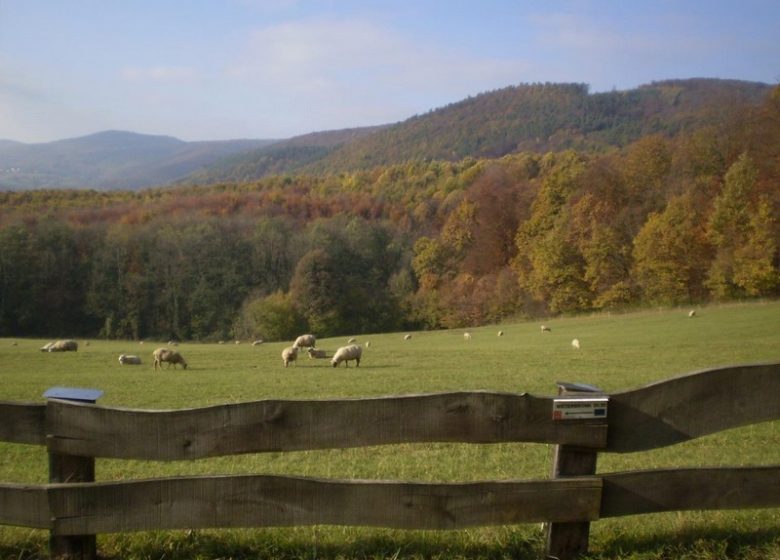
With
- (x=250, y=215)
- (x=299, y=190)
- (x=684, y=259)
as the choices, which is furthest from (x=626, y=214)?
(x=299, y=190)

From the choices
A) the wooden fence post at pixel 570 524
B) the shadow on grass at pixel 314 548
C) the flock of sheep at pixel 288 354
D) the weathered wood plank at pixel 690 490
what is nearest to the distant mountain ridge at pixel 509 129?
the flock of sheep at pixel 288 354

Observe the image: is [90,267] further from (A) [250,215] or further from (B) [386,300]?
(B) [386,300]

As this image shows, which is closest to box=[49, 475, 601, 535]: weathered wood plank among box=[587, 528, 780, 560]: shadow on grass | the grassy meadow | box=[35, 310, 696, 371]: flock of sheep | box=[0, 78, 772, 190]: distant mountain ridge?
the grassy meadow

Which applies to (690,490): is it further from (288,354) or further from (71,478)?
(288,354)

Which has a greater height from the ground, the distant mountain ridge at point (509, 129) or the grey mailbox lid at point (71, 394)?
the distant mountain ridge at point (509, 129)

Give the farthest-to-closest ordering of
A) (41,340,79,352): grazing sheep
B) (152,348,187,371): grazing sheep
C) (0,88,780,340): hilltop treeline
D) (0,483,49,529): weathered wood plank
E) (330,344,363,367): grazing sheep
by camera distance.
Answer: (0,88,780,340): hilltop treeline, (41,340,79,352): grazing sheep, (152,348,187,371): grazing sheep, (330,344,363,367): grazing sheep, (0,483,49,529): weathered wood plank

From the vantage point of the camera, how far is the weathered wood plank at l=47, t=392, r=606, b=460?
183 inches

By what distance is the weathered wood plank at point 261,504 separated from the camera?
15.2 ft

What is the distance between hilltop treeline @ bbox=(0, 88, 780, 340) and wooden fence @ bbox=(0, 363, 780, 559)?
55573mm

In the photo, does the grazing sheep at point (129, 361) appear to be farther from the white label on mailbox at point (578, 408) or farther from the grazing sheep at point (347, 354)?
the white label on mailbox at point (578, 408)

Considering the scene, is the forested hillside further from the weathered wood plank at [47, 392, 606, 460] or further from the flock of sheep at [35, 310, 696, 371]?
the weathered wood plank at [47, 392, 606, 460]

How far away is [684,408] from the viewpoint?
15.7ft

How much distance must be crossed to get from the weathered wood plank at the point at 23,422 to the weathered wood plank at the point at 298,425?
0.08 m

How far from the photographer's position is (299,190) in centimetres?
14662
